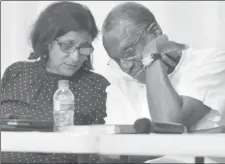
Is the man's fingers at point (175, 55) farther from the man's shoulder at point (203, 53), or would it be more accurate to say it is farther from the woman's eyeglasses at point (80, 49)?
the woman's eyeglasses at point (80, 49)

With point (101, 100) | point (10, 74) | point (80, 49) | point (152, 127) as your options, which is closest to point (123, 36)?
point (80, 49)

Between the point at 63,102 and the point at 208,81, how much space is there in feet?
2.03

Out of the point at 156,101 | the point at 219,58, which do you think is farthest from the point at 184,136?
the point at 219,58

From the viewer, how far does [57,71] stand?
2.22 m

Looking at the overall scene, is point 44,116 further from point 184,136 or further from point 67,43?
point 184,136

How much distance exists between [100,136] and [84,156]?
0.37ft

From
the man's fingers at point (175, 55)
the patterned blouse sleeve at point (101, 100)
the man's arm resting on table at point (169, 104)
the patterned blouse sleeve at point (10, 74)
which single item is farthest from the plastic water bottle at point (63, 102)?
the man's fingers at point (175, 55)

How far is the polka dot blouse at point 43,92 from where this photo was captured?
84.9 inches

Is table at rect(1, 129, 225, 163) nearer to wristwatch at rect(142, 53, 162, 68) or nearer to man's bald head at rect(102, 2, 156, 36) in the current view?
wristwatch at rect(142, 53, 162, 68)

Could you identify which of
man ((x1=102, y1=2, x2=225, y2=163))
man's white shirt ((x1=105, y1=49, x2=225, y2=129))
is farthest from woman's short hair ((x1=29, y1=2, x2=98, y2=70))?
man's white shirt ((x1=105, y1=49, x2=225, y2=129))

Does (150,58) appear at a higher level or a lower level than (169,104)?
higher

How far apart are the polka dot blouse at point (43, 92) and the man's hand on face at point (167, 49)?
28 centimetres

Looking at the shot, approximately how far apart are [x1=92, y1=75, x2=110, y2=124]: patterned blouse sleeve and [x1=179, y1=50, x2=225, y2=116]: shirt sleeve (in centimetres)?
37

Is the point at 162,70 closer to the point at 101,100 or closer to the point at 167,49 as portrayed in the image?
the point at 167,49
